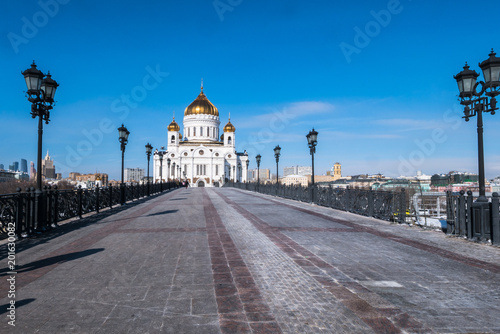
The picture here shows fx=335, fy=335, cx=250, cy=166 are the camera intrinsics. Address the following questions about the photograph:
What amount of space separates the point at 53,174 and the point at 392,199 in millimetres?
132415

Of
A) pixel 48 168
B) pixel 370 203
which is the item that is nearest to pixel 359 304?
pixel 370 203

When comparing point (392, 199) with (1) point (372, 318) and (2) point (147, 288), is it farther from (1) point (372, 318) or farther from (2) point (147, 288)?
(2) point (147, 288)

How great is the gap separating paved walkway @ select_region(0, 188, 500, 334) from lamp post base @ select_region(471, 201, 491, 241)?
17.9 inches

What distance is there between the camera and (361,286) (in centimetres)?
451

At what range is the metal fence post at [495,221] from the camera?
7410 mm

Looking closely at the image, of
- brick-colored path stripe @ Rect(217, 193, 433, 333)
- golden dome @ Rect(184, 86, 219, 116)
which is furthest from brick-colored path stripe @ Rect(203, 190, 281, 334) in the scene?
golden dome @ Rect(184, 86, 219, 116)

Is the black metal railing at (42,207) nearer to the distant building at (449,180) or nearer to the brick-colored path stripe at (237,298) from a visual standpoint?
the brick-colored path stripe at (237,298)

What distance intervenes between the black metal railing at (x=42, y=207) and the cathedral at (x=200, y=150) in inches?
2654

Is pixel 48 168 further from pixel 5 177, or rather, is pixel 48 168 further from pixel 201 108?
pixel 201 108

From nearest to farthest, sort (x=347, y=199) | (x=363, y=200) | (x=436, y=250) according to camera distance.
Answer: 1. (x=436, y=250)
2. (x=363, y=200)
3. (x=347, y=199)

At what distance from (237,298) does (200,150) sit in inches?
3156

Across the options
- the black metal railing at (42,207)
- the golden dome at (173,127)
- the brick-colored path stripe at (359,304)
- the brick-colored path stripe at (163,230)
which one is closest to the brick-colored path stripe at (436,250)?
the brick-colored path stripe at (359,304)

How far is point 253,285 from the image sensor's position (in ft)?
14.8

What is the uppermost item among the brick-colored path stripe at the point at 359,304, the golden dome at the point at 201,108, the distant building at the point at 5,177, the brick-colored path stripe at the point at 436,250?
the golden dome at the point at 201,108
